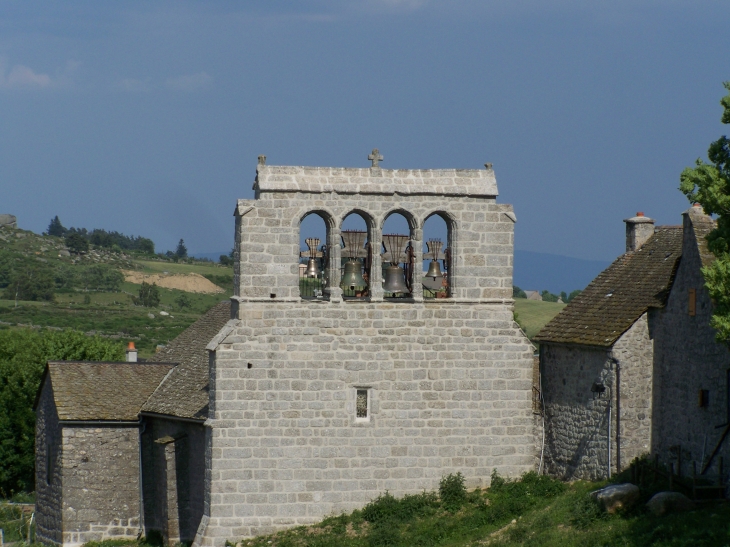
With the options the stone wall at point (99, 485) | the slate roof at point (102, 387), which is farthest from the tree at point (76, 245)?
the stone wall at point (99, 485)

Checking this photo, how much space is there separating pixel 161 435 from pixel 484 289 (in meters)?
10.2

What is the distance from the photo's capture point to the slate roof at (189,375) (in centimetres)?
3058

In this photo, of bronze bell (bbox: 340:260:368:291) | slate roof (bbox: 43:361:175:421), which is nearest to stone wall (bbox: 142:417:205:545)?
slate roof (bbox: 43:361:175:421)

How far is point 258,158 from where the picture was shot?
26.7 meters

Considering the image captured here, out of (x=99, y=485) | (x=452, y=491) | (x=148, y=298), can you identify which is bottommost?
(x=99, y=485)

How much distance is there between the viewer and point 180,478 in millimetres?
30266

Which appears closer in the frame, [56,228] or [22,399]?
[22,399]

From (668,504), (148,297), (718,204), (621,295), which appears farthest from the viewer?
(148,297)

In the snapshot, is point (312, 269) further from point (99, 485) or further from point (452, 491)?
point (99, 485)

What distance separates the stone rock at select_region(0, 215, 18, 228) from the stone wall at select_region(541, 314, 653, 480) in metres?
115

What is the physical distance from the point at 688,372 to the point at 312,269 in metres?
8.66

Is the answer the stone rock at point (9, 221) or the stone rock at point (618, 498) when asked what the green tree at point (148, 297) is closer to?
the stone rock at point (9, 221)

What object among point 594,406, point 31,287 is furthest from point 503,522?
point 31,287

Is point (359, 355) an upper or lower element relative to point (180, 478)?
upper
